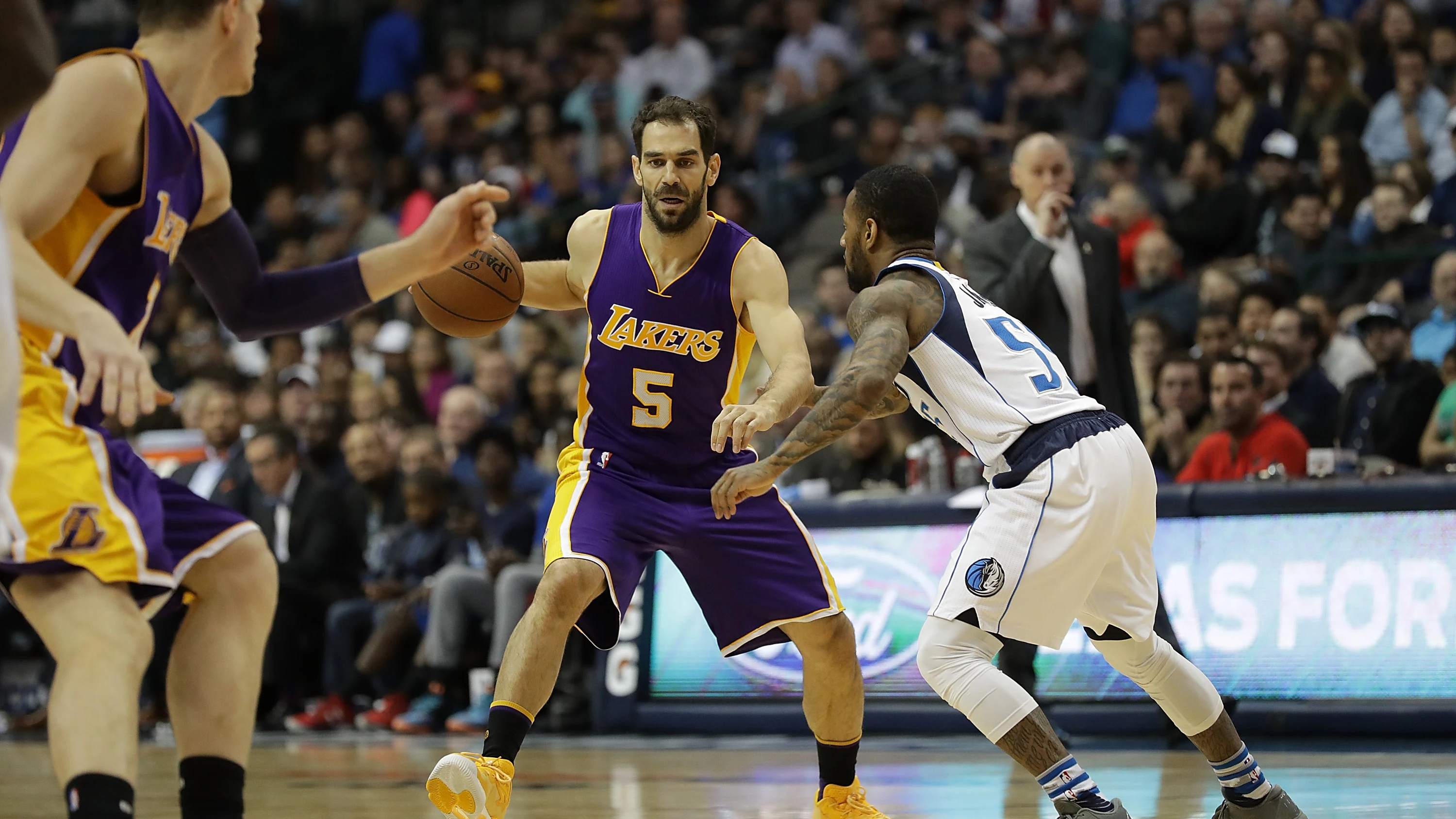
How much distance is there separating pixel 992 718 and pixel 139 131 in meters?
2.73

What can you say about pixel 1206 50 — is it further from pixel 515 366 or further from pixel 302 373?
pixel 302 373

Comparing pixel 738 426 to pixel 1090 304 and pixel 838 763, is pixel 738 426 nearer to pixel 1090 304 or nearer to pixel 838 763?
pixel 838 763

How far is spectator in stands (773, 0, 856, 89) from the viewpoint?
15664 mm

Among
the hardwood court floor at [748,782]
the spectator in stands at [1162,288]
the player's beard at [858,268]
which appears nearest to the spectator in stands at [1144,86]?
the spectator in stands at [1162,288]

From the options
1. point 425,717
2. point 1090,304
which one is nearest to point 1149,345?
point 1090,304

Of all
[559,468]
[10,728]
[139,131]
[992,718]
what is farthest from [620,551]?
[10,728]

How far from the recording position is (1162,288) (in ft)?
35.5

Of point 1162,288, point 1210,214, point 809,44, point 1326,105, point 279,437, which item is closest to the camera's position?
point 1162,288

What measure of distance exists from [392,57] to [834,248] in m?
7.49

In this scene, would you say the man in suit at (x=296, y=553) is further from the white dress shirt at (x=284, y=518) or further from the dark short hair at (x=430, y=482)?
the dark short hair at (x=430, y=482)

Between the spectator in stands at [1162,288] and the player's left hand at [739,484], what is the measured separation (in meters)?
6.55

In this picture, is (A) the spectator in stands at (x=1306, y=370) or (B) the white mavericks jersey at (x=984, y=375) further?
(A) the spectator in stands at (x=1306, y=370)

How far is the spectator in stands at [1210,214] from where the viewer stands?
11383mm

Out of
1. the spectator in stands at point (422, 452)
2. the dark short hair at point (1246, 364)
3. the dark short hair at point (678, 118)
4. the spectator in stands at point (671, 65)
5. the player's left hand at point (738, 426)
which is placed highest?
the spectator in stands at point (671, 65)
